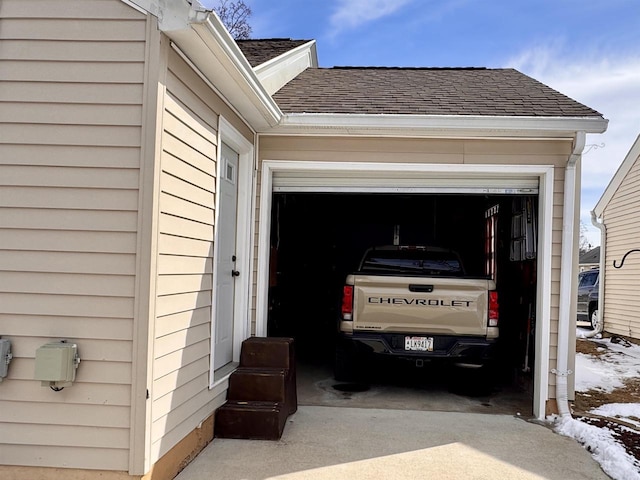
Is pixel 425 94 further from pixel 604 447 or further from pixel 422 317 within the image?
pixel 604 447

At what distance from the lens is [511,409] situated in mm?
5340

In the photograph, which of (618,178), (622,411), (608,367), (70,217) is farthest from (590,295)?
(70,217)

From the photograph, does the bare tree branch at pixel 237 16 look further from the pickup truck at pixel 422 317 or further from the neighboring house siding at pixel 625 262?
the pickup truck at pixel 422 317

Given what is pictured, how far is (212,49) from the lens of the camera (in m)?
3.36

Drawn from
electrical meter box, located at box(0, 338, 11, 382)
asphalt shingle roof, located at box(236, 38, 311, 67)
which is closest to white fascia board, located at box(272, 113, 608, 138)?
asphalt shingle roof, located at box(236, 38, 311, 67)

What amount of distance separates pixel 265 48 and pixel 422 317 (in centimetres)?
454

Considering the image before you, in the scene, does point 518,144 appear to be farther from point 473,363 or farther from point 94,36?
point 94,36

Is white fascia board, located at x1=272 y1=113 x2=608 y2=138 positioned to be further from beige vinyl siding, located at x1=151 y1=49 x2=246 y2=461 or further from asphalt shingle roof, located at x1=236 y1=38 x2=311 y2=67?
beige vinyl siding, located at x1=151 y1=49 x2=246 y2=461

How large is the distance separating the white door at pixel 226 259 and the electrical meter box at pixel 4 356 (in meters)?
1.61

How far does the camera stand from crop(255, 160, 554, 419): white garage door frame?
201 inches

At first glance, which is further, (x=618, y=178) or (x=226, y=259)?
(x=618, y=178)

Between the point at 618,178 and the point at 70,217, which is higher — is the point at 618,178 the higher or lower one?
the higher one

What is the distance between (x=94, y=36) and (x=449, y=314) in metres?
4.41

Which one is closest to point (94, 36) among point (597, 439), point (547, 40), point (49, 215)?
point (49, 215)
